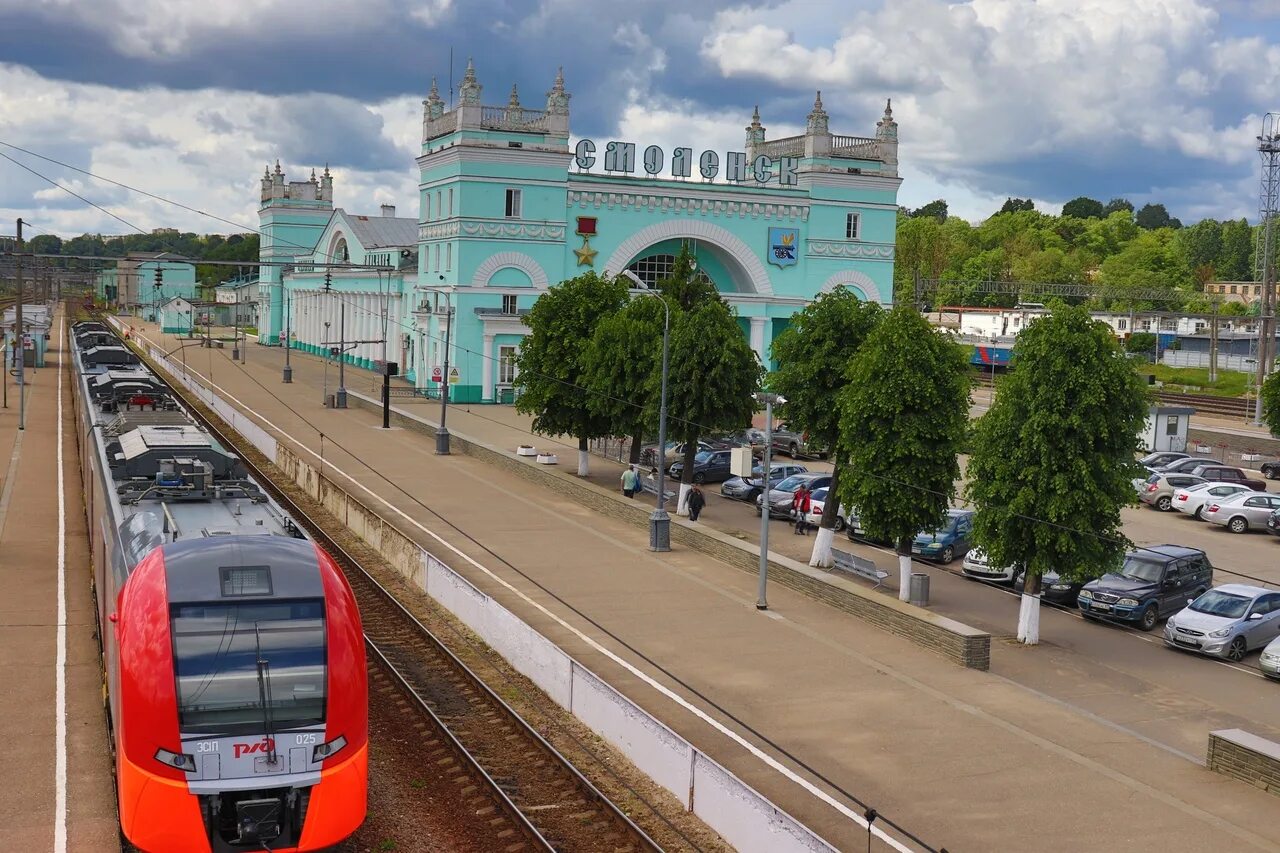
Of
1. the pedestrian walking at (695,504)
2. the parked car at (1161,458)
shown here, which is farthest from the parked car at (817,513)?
the parked car at (1161,458)

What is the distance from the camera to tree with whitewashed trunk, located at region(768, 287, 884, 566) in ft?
97.5

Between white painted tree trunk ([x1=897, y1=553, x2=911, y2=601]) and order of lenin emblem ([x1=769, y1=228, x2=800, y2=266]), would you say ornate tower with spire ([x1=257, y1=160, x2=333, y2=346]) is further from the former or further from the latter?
white painted tree trunk ([x1=897, y1=553, x2=911, y2=601])

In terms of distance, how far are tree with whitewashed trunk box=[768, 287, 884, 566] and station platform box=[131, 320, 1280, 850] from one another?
4.00 m

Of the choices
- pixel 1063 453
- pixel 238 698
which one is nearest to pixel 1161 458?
pixel 1063 453

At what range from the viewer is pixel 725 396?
115ft

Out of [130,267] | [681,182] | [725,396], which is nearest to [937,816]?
[725,396]

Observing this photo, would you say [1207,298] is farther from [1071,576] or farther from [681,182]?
[1071,576]

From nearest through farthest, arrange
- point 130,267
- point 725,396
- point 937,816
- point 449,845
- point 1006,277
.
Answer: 1. point 449,845
2. point 937,816
3. point 725,396
4. point 1006,277
5. point 130,267

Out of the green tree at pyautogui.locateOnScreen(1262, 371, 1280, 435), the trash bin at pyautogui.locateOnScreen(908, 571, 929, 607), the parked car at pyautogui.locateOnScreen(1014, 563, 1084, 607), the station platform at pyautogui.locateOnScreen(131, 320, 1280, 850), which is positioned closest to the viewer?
the station platform at pyautogui.locateOnScreen(131, 320, 1280, 850)

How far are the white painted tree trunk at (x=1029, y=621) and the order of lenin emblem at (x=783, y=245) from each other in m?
46.9

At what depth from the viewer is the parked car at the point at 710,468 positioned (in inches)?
1687

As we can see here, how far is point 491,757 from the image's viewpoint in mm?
16484

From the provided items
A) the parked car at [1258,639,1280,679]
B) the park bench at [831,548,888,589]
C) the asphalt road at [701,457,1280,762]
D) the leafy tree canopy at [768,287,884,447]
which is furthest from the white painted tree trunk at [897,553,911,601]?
the parked car at [1258,639,1280,679]

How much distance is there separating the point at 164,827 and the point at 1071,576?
58.7 feet
